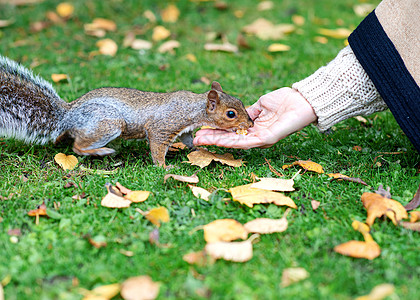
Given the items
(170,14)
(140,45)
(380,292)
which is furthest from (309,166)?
(170,14)

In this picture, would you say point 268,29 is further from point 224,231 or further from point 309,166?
point 224,231

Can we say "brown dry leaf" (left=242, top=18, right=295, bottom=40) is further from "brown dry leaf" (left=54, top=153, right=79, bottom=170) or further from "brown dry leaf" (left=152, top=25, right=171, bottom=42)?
"brown dry leaf" (left=54, top=153, right=79, bottom=170)

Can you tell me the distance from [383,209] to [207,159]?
0.90 metres

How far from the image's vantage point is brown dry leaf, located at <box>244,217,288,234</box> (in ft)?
5.50

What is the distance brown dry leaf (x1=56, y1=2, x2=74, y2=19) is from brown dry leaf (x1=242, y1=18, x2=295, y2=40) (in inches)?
73.7

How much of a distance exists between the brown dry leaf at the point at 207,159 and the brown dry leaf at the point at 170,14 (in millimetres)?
2681

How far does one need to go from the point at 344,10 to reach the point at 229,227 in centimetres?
410

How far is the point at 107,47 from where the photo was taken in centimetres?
392

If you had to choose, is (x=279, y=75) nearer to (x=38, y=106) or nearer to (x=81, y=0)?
(x=38, y=106)

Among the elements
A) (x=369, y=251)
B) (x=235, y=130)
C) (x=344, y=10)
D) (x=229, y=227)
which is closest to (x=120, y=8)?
(x=344, y=10)

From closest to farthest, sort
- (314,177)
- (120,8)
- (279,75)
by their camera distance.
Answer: (314,177) → (279,75) → (120,8)

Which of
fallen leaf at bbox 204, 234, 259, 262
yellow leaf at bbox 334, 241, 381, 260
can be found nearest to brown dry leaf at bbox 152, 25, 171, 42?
fallen leaf at bbox 204, 234, 259, 262

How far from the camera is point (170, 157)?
2.55 metres

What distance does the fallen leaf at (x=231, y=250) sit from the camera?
1.52m
